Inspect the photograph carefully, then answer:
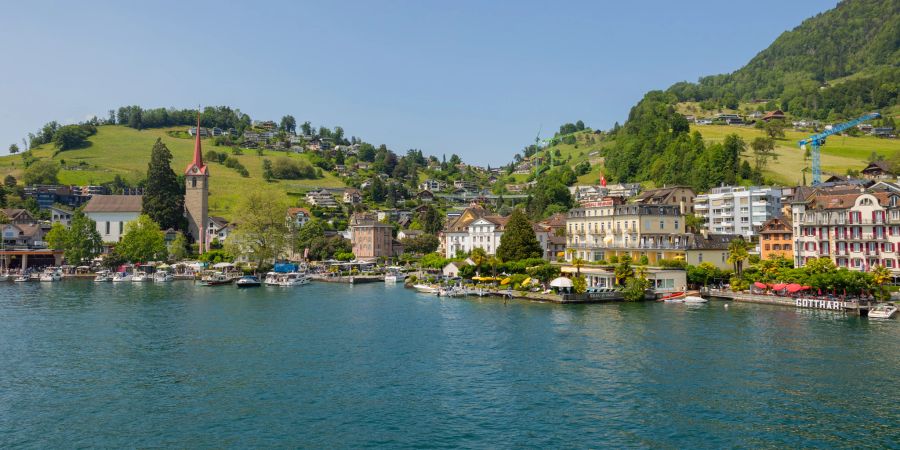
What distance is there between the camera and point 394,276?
86.2 meters

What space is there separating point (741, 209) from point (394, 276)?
163 feet

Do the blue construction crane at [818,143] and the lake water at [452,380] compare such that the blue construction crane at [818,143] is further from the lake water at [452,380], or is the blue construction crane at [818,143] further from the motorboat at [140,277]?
the motorboat at [140,277]

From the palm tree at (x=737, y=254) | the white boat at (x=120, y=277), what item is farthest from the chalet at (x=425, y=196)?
the palm tree at (x=737, y=254)

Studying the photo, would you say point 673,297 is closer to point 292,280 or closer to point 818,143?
point 292,280

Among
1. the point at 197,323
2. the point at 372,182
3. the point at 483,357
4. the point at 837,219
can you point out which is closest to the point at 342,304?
the point at 197,323

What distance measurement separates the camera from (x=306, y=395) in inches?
1062

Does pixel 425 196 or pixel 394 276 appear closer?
pixel 394 276

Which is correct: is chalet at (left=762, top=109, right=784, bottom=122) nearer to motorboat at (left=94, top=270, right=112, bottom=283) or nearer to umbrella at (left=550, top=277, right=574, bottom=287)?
umbrella at (left=550, top=277, right=574, bottom=287)

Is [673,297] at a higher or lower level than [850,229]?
lower

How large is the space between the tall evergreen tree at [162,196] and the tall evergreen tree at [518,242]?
64.7 meters

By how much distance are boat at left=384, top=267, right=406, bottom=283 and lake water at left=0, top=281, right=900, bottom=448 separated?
113 feet

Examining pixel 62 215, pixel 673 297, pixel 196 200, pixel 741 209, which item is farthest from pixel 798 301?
pixel 62 215

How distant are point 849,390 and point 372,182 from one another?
158 meters

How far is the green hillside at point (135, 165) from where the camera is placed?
152 metres
